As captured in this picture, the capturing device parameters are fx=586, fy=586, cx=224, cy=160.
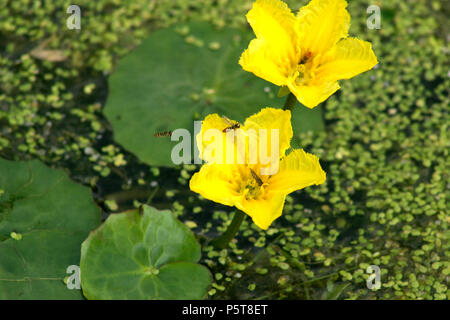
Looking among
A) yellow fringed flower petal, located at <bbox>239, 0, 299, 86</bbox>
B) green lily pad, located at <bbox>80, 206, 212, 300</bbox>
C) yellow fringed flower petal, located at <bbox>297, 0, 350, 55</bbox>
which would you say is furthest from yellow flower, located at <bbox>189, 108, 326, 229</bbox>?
green lily pad, located at <bbox>80, 206, 212, 300</bbox>

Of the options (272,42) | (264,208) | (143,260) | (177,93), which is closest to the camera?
(264,208)

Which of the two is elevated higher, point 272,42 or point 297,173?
point 272,42

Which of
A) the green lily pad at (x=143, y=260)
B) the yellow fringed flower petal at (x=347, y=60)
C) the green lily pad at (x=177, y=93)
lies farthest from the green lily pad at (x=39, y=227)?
the yellow fringed flower petal at (x=347, y=60)

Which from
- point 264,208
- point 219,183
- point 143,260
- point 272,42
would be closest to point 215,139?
point 219,183

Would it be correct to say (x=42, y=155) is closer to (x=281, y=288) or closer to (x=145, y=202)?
(x=145, y=202)

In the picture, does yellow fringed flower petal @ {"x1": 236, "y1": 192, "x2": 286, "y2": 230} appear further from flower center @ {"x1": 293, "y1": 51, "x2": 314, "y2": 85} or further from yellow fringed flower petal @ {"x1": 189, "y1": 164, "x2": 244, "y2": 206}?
flower center @ {"x1": 293, "y1": 51, "x2": 314, "y2": 85}

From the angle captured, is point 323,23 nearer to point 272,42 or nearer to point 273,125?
point 272,42

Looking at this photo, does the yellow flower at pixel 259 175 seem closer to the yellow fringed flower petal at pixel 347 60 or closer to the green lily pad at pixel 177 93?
the yellow fringed flower petal at pixel 347 60

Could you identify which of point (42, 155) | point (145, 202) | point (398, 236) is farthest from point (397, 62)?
point (42, 155)
